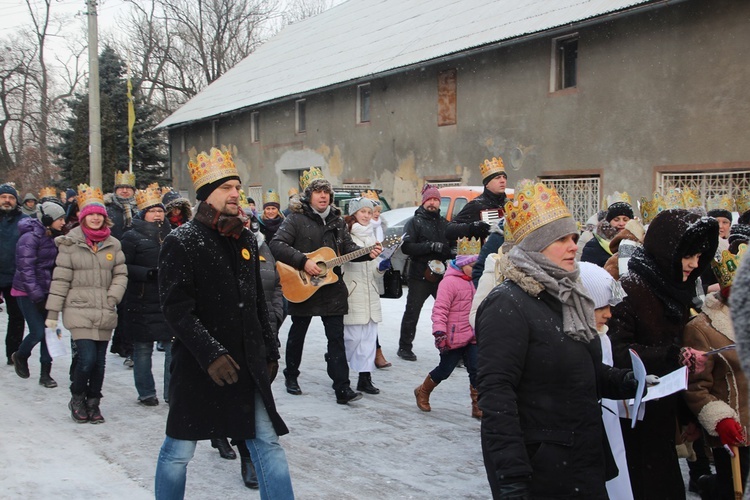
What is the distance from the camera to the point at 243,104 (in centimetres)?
2998

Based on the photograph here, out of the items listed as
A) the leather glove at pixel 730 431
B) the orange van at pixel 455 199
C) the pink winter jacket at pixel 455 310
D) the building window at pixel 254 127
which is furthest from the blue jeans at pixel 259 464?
the building window at pixel 254 127

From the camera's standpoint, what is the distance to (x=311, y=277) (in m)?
7.32

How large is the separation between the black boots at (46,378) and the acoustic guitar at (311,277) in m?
2.59

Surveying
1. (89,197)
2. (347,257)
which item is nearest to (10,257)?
(89,197)

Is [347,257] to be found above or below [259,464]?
above

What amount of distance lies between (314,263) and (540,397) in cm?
423

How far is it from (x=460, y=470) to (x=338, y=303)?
2.26m

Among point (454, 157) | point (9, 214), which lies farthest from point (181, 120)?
point (9, 214)

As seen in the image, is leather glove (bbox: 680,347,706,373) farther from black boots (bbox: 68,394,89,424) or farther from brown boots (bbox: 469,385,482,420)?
black boots (bbox: 68,394,89,424)

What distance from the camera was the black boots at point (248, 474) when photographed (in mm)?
5168

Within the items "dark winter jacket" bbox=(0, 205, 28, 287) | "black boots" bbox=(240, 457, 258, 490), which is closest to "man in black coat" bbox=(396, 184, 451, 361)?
"black boots" bbox=(240, 457, 258, 490)

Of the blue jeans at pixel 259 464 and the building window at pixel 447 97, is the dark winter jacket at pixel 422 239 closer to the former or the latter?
the blue jeans at pixel 259 464

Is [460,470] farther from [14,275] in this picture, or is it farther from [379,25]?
[379,25]

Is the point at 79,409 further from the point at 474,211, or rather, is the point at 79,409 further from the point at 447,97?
the point at 447,97
